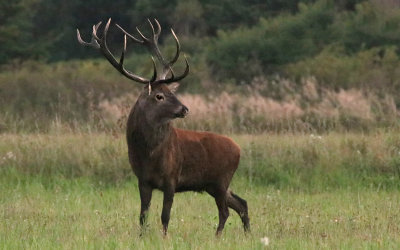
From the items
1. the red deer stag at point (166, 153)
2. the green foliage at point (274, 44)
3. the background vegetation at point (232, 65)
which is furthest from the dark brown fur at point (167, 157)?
the green foliage at point (274, 44)

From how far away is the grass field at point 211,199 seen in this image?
1000 centimetres

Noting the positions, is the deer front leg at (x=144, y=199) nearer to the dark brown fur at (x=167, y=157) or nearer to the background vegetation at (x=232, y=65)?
the dark brown fur at (x=167, y=157)

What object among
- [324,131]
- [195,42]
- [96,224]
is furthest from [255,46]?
[96,224]

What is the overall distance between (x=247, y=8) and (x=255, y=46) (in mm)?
10378

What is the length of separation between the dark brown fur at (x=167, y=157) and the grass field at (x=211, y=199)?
42 centimetres

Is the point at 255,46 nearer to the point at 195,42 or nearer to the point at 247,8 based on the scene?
the point at 195,42

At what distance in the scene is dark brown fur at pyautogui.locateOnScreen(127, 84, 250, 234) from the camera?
10703 mm

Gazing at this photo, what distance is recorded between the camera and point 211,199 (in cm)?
1423

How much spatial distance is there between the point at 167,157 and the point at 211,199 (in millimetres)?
3570

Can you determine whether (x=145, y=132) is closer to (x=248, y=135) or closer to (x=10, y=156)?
(x=10, y=156)

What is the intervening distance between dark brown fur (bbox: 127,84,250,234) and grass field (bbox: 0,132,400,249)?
0.42 meters

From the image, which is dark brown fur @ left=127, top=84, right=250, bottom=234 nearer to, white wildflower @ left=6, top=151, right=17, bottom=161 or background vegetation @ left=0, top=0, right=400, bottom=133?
white wildflower @ left=6, top=151, right=17, bottom=161

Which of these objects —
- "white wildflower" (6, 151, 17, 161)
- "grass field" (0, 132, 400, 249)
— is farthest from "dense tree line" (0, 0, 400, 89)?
"white wildflower" (6, 151, 17, 161)

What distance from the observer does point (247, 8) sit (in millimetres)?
48344
